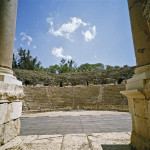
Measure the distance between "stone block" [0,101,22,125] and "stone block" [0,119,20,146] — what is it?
9 cm

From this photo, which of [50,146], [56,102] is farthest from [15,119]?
[56,102]

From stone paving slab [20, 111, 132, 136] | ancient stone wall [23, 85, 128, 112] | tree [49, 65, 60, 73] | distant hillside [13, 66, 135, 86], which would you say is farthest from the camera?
tree [49, 65, 60, 73]

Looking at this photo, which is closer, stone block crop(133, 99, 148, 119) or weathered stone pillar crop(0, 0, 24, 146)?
stone block crop(133, 99, 148, 119)

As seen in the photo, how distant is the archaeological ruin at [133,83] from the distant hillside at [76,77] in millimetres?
29193

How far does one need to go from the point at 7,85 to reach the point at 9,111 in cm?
50

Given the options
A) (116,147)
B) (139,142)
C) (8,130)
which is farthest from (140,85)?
(8,130)

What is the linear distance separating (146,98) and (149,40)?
120cm

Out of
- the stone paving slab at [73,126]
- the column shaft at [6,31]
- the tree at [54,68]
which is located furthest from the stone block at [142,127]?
the tree at [54,68]

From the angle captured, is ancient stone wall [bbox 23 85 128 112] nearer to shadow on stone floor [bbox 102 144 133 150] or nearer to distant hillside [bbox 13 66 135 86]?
shadow on stone floor [bbox 102 144 133 150]

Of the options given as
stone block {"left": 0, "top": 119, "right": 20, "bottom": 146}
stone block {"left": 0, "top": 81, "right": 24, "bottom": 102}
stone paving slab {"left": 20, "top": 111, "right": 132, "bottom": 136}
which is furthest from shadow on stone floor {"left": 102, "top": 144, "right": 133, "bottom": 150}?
stone block {"left": 0, "top": 81, "right": 24, "bottom": 102}

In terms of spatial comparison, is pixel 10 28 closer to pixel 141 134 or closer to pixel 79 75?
pixel 141 134

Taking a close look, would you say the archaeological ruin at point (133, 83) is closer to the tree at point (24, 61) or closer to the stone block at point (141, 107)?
the stone block at point (141, 107)

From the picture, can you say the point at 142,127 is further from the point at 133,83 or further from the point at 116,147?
the point at 133,83

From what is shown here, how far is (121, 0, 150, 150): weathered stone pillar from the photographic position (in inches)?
65.1
